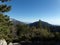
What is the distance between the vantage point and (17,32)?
3809 cm

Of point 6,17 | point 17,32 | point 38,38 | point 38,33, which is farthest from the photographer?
point 17,32

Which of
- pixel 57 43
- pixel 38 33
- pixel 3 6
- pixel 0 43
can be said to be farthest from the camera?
pixel 38 33

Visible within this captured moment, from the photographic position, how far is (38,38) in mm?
26703

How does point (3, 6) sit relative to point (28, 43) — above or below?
above

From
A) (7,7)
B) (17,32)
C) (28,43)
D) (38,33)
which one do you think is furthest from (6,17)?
(17,32)

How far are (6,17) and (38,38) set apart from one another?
16.4 metres

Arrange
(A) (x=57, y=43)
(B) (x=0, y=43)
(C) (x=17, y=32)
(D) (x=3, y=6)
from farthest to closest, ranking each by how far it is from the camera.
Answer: (C) (x=17, y=32), (A) (x=57, y=43), (B) (x=0, y=43), (D) (x=3, y=6)

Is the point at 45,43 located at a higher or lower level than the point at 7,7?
lower

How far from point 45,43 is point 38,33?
482 cm

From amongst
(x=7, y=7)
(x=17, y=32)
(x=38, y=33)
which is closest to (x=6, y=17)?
(x=7, y=7)

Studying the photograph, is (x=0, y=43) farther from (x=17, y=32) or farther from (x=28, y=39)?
(x=17, y=32)

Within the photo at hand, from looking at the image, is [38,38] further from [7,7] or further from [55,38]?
[7,7]

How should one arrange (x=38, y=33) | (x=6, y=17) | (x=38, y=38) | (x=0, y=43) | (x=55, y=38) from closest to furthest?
(x=6, y=17) → (x=0, y=43) → (x=55, y=38) → (x=38, y=38) → (x=38, y=33)

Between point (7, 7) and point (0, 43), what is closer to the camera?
point (7, 7)
